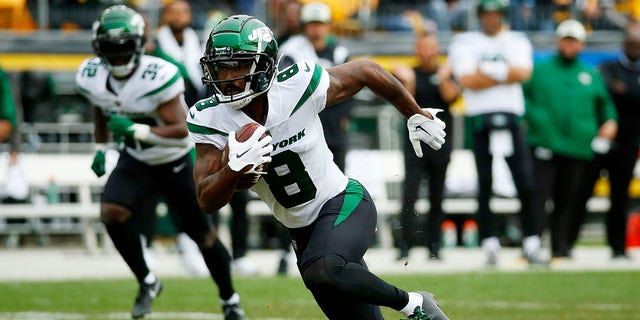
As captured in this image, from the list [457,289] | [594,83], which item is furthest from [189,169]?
[594,83]

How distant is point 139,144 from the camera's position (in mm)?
8047

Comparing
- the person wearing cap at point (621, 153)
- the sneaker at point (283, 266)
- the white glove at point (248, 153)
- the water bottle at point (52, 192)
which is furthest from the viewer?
the water bottle at point (52, 192)

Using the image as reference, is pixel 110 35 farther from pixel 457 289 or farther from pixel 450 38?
pixel 450 38

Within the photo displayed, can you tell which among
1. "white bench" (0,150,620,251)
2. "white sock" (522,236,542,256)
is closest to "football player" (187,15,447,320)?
"white sock" (522,236,542,256)

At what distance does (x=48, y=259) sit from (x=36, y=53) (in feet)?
15.5

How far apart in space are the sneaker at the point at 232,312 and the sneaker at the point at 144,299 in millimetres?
490

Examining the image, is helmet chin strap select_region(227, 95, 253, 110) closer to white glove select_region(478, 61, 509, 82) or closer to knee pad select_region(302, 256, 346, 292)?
knee pad select_region(302, 256, 346, 292)

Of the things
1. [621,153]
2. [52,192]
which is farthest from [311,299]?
[52,192]

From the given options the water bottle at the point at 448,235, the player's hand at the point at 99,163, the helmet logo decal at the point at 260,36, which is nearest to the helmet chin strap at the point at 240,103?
the helmet logo decal at the point at 260,36

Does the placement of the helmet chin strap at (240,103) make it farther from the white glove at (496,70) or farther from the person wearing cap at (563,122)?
the person wearing cap at (563,122)

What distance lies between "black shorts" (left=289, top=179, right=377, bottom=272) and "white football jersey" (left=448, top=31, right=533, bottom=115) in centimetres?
594

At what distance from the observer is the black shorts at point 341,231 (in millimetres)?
5574

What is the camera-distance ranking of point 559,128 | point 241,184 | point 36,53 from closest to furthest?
point 241,184
point 559,128
point 36,53

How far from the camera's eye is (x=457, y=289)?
31.0 ft
